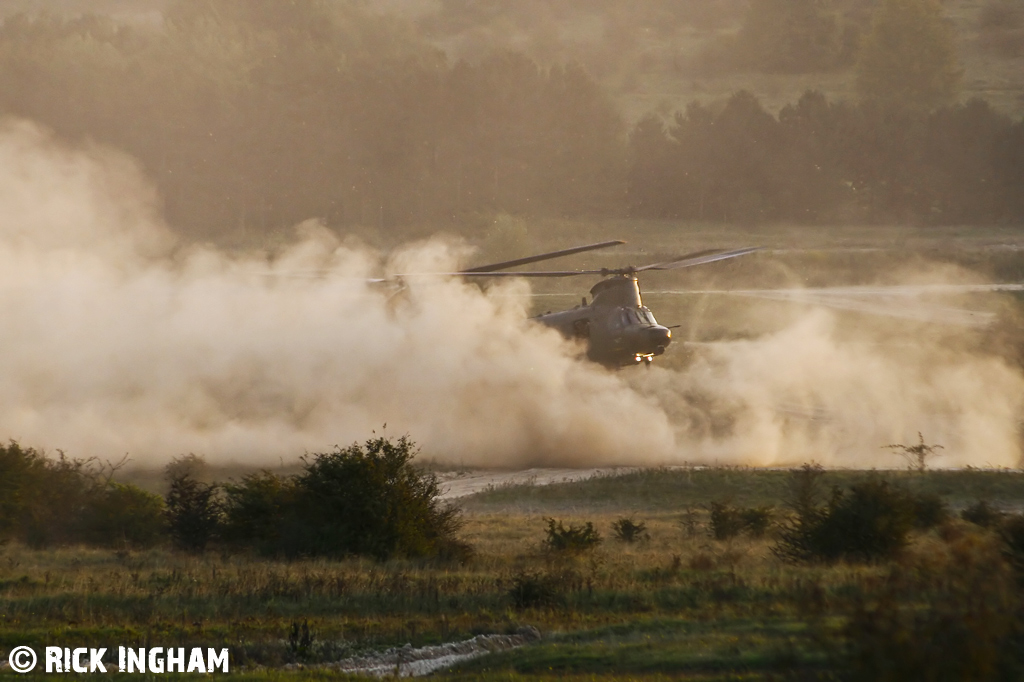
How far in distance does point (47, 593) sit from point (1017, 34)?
148 meters

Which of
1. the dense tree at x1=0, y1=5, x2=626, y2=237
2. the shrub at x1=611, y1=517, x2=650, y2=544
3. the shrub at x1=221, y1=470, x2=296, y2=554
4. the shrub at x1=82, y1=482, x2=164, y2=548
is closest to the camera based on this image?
the shrub at x1=221, y1=470, x2=296, y2=554

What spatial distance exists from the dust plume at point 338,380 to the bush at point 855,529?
59.5ft

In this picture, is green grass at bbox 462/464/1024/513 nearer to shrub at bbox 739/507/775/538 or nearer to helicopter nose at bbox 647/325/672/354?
helicopter nose at bbox 647/325/672/354

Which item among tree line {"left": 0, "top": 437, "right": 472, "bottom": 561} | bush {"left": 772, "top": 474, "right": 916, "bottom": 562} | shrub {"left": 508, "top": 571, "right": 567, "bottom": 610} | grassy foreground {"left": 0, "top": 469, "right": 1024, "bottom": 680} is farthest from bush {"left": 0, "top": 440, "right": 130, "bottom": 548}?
bush {"left": 772, "top": 474, "right": 916, "bottom": 562}

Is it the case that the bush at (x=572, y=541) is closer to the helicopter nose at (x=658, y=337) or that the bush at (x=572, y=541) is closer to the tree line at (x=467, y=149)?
the helicopter nose at (x=658, y=337)

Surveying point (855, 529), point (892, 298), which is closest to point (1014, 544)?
point (855, 529)

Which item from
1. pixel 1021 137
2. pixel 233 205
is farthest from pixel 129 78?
pixel 1021 137

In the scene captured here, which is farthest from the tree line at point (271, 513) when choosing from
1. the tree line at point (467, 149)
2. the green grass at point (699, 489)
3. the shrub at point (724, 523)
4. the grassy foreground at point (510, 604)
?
the tree line at point (467, 149)

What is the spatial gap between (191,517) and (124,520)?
2.79 metres

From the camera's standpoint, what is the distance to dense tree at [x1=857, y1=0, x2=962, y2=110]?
115m

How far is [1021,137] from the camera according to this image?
3666 inches

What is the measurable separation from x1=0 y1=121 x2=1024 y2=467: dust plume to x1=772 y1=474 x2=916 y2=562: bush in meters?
18.1

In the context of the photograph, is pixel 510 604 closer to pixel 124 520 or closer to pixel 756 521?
pixel 756 521

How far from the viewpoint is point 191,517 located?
80.7ft
